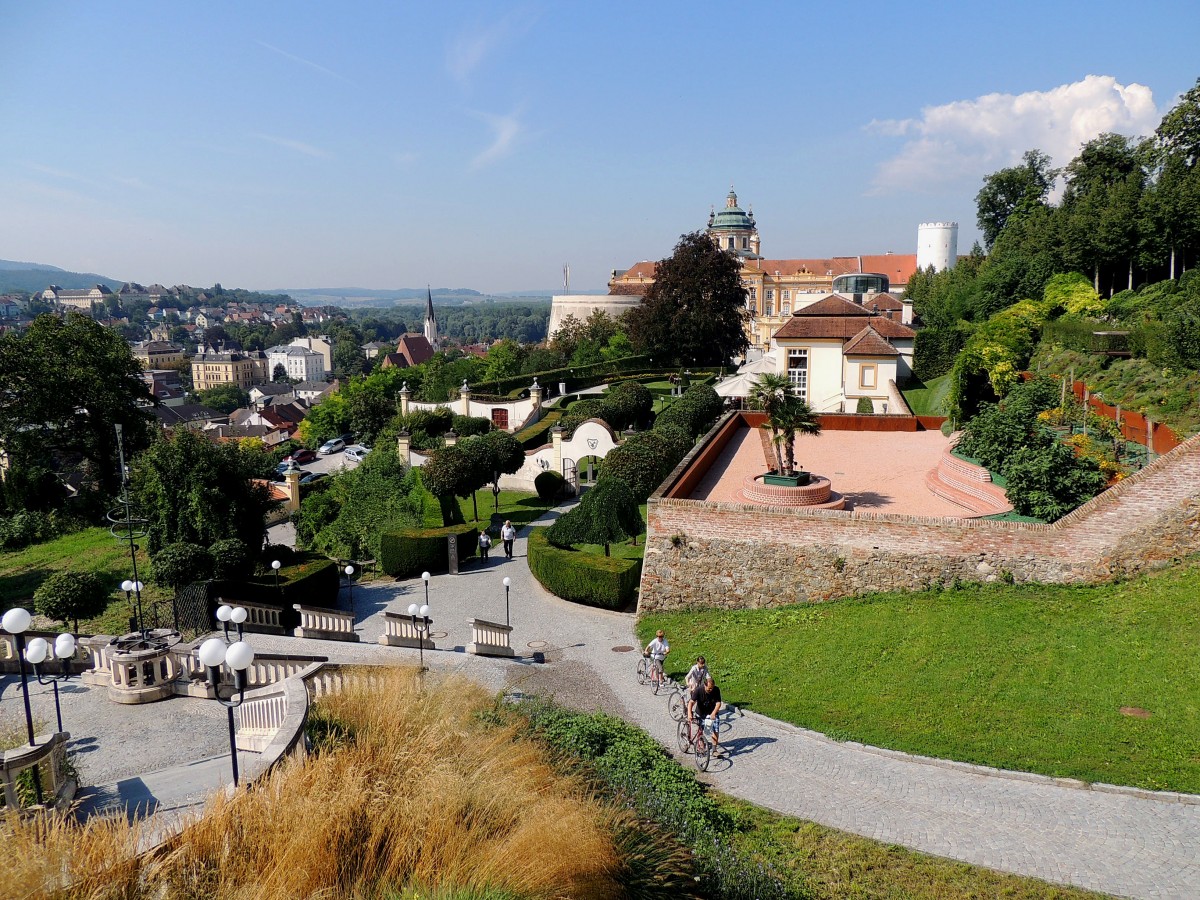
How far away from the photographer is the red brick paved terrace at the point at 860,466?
18.0 m

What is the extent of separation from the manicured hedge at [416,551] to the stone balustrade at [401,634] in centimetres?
605

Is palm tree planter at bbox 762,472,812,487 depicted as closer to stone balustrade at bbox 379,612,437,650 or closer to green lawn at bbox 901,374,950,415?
stone balustrade at bbox 379,612,437,650

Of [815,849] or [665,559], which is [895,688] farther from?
[665,559]

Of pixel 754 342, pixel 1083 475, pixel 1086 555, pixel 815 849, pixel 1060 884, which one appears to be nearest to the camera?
pixel 1060 884

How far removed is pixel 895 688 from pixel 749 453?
548 inches

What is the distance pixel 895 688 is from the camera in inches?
449

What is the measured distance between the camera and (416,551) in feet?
68.3

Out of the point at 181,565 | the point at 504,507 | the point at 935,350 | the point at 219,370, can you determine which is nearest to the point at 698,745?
the point at 181,565

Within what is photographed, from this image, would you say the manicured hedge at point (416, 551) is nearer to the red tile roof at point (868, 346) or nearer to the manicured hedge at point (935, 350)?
the red tile roof at point (868, 346)

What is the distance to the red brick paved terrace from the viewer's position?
1800 centimetres

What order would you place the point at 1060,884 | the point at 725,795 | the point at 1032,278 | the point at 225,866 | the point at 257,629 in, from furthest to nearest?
the point at 1032,278 < the point at 257,629 < the point at 725,795 < the point at 1060,884 < the point at 225,866

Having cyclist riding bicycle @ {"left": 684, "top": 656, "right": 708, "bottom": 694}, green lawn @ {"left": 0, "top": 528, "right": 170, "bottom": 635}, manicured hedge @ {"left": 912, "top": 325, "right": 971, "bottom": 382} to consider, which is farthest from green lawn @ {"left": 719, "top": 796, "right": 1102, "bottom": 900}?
manicured hedge @ {"left": 912, "top": 325, "right": 971, "bottom": 382}

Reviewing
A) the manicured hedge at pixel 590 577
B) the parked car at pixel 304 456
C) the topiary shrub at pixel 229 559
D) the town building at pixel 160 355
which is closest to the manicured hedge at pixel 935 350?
the manicured hedge at pixel 590 577

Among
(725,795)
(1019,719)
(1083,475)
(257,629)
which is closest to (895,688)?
(1019,719)
